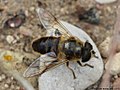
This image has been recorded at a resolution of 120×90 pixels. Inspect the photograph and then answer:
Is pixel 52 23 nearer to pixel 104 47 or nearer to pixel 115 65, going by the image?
pixel 104 47

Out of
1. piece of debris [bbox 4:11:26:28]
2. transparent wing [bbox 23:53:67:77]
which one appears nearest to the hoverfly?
transparent wing [bbox 23:53:67:77]

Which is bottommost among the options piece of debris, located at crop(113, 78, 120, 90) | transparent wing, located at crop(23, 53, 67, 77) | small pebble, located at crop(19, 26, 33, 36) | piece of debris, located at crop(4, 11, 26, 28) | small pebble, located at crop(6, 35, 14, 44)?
piece of debris, located at crop(113, 78, 120, 90)

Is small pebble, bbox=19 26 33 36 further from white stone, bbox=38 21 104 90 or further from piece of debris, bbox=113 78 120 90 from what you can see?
piece of debris, bbox=113 78 120 90

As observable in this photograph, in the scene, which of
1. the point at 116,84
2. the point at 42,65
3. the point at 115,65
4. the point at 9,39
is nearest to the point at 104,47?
the point at 115,65

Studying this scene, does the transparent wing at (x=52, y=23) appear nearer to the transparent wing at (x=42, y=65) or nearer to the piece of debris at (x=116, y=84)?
the transparent wing at (x=42, y=65)

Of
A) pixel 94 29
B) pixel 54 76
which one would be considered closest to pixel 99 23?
pixel 94 29

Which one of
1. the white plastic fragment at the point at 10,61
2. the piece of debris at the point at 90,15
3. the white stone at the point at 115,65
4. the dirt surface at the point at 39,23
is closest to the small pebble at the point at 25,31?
the dirt surface at the point at 39,23
